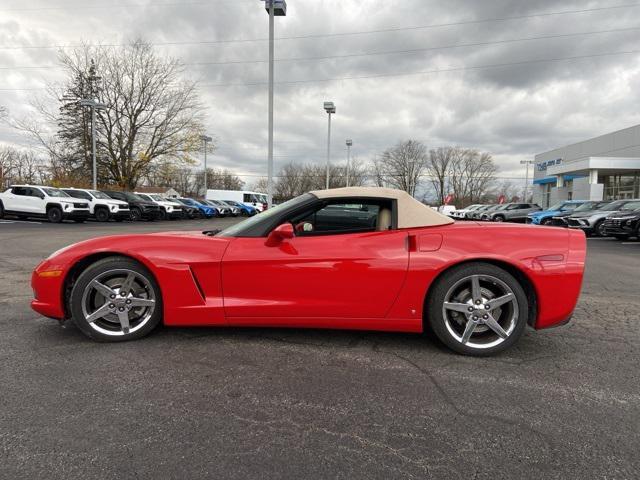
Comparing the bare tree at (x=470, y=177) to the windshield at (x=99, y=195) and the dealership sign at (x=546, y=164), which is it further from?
the windshield at (x=99, y=195)

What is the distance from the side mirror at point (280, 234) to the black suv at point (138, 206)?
22967 mm

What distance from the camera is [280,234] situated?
307 centimetres

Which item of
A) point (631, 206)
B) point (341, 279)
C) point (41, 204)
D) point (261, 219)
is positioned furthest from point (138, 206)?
point (631, 206)

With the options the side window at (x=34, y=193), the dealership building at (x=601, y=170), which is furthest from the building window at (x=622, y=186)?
the side window at (x=34, y=193)

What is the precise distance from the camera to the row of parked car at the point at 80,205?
1908 centimetres

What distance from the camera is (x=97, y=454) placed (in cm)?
188

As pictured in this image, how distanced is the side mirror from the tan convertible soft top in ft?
1.71

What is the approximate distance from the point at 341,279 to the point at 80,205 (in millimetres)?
20355

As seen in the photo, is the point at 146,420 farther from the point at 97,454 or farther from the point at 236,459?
the point at 236,459

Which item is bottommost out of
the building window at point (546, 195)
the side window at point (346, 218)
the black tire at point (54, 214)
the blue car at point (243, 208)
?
the black tire at point (54, 214)

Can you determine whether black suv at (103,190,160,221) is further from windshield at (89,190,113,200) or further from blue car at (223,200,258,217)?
blue car at (223,200,258,217)

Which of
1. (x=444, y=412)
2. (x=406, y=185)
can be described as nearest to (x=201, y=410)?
(x=444, y=412)

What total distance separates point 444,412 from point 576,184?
44.5m

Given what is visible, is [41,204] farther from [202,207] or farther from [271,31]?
[271,31]
